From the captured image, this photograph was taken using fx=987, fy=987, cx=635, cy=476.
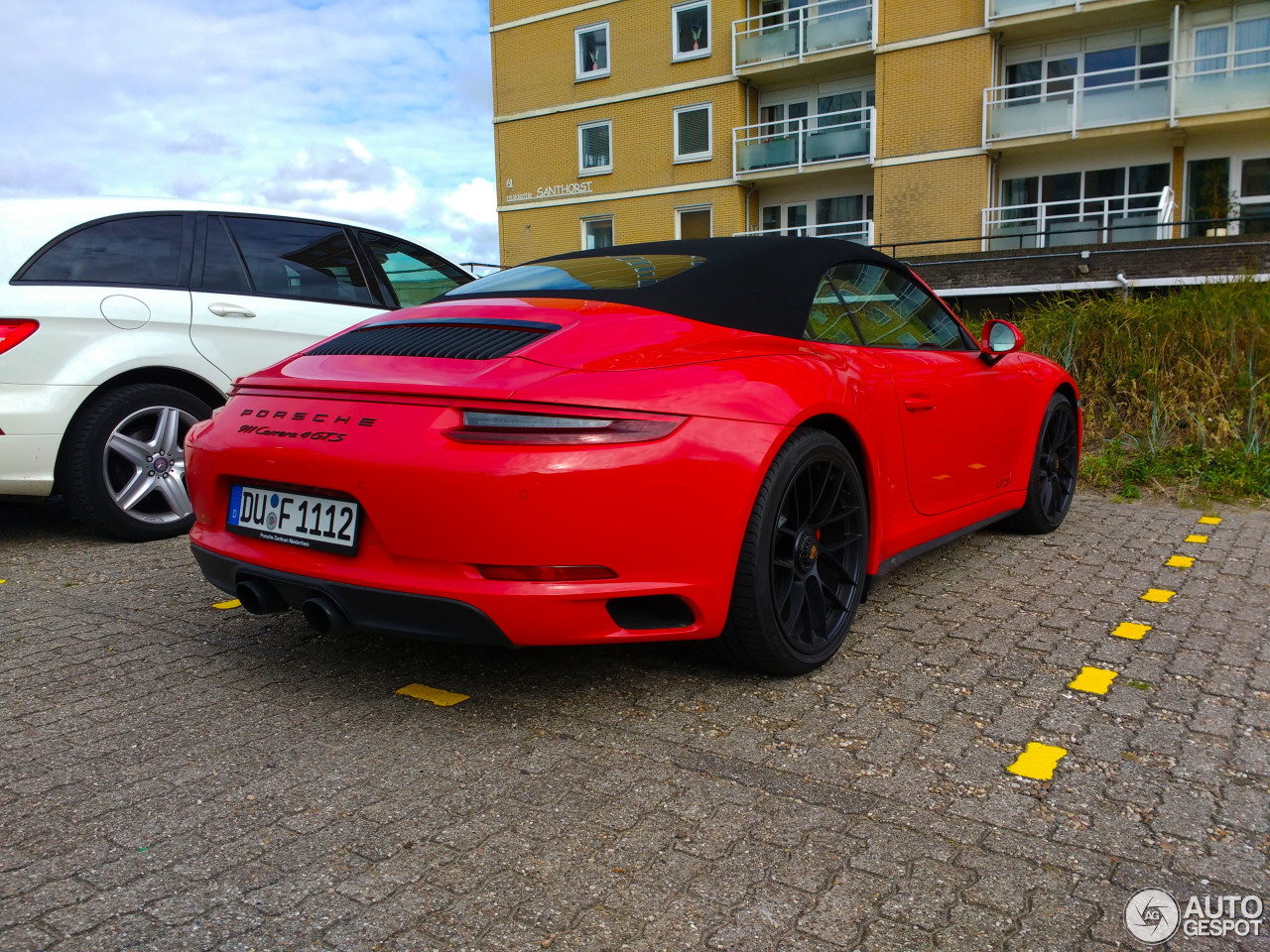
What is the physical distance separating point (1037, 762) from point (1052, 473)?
2841 mm

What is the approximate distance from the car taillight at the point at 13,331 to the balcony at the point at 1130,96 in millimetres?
23491

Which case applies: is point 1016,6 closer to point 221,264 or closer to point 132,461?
point 221,264

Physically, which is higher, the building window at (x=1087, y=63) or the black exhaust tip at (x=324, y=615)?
the building window at (x=1087, y=63)

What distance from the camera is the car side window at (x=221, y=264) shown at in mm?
5027

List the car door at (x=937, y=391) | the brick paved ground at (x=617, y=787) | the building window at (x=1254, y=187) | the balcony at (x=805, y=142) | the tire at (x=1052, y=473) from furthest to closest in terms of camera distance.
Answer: the balcony at (x=805, y=142) → the building window at (x=1254, y=187) → the tire at (x=1052, y=473) → the car door at (x=937, y=391) → the brick paved ground at (x=617, y=787)

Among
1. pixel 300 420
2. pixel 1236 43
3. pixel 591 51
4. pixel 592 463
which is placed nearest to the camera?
pixel 592 463

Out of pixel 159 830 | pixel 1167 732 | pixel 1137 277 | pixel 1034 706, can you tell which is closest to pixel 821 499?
pixel 1034 706

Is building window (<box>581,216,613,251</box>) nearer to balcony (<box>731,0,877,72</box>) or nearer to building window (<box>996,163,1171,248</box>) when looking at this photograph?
balcony (<box>731,0,877,72</box>)

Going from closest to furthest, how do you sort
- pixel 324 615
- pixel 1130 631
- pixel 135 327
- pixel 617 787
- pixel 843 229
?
pixel 617 787 → pixel 324 615 → pixel 1130 631 → pixel 135 327 → pixel 843 229

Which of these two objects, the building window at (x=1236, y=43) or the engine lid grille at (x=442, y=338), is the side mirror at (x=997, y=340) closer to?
the engine lid grille at (x=442, y=338)

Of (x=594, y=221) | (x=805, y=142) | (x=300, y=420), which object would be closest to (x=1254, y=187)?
(x=805, y=142)

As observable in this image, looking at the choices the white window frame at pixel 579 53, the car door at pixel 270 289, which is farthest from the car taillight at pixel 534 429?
the white window frame at pixel 579 53

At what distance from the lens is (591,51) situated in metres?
30.7

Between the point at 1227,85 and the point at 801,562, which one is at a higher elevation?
the point at 1227,85
